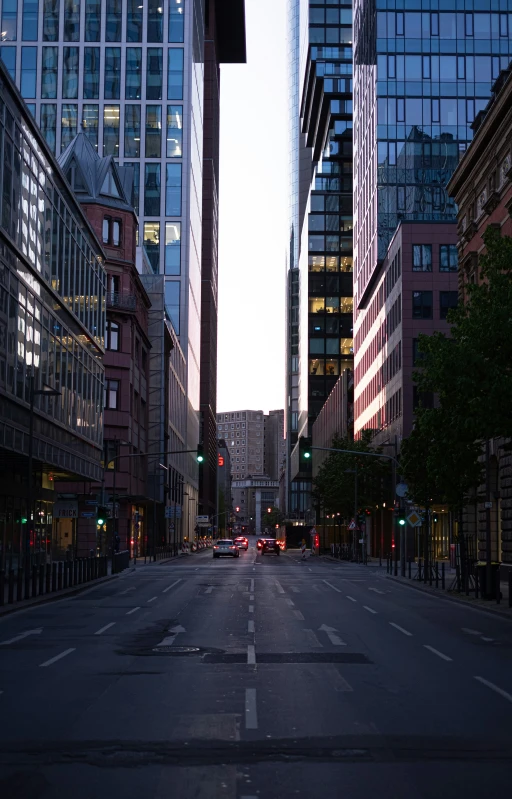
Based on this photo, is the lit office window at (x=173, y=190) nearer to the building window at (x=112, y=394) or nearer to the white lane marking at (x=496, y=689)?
the building window at (x=112, y=394)

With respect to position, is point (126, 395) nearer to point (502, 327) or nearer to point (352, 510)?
point (352, 510)

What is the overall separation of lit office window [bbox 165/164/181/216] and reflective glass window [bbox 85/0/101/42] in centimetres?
1704

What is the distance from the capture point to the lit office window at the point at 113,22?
116250 mm

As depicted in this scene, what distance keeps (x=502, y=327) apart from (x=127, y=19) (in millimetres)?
102643

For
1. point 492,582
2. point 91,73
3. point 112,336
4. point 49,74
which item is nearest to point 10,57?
point 49,74

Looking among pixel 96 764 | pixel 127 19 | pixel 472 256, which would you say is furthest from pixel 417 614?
pixel 127 19

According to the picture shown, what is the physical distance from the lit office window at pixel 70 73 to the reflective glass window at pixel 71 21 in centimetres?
127

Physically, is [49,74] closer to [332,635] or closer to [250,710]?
[332,635]

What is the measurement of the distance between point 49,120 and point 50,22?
36.6ft

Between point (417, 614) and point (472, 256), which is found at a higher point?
point (472, 256)

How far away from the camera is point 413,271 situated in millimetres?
80375

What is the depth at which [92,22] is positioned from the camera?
115812 mm

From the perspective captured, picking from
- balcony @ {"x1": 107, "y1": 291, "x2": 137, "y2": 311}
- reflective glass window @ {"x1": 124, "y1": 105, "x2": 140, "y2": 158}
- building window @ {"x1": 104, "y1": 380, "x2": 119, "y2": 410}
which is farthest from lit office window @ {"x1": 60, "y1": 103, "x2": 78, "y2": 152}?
building window @ {"x1": 104, "y1": 380, "x2": 119, "y2": 410}

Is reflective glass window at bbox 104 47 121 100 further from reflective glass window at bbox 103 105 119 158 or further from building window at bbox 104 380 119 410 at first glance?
building window at bbox 104 380 119 410
